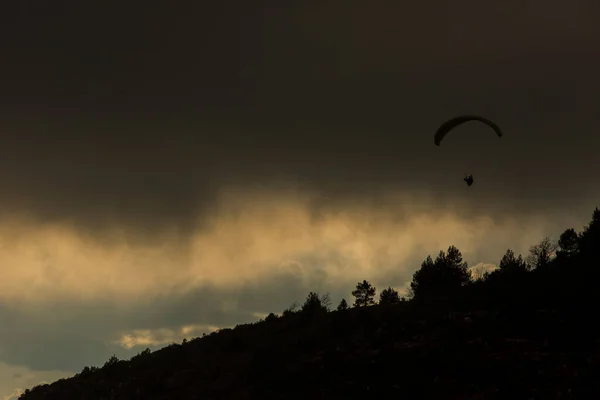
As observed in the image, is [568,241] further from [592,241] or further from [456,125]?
[456,125]

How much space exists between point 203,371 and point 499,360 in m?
18.3

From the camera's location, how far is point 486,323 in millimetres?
27578

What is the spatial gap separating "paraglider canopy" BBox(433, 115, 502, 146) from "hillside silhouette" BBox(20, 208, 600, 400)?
33.3 ft

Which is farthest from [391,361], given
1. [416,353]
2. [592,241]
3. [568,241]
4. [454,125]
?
[568,241]

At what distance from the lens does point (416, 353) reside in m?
25.8

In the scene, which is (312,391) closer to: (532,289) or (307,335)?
(307,335)

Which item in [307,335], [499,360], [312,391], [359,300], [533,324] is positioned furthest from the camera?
[359,300]

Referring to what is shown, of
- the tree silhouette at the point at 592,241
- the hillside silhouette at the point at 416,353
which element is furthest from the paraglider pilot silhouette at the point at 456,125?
the tree silhouette at the point at 592,241

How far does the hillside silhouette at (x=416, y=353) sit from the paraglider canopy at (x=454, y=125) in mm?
10149

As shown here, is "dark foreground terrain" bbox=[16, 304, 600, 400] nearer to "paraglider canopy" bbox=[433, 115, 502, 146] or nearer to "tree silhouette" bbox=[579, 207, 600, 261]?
"paraglider canopy" bbox=[433, 115, 502, 146]

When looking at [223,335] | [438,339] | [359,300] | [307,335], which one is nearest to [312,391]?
[438,339]

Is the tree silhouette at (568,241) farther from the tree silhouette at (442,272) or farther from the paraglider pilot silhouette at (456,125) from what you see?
the paraglider pilot silhouette at (456,125)

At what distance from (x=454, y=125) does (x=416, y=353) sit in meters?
17.0

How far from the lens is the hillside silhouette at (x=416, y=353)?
2162 cm
